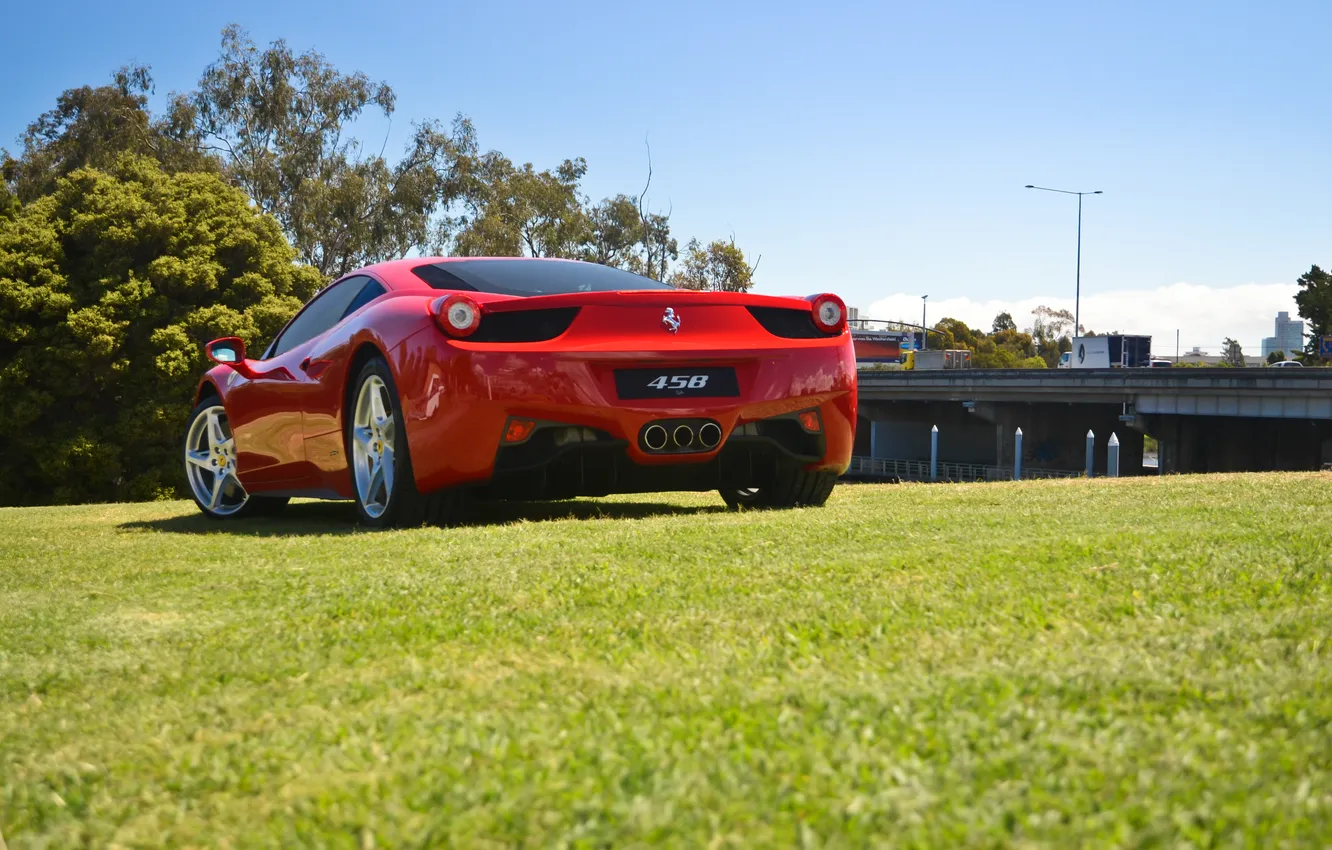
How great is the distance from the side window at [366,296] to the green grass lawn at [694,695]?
88.4 inches

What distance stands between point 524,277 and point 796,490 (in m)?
1.89

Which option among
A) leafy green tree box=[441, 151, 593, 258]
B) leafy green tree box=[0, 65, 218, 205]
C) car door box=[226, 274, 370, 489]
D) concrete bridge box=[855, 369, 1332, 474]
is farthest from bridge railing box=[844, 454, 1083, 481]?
car door box=[226, 274, 370, 489]

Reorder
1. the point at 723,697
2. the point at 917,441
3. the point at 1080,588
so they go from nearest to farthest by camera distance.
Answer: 1. the point at 723,697
2. the point at 1080,588
3. the point at 917,441

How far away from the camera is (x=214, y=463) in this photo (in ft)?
27.9

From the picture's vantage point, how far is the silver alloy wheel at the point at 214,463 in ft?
27.5

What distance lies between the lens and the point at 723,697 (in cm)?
246

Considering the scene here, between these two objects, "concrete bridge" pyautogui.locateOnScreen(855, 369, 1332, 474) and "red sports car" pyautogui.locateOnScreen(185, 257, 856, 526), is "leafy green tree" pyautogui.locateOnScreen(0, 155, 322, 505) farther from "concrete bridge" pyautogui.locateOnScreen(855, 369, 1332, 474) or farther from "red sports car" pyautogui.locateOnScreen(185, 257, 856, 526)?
"concrete bridge" pyautogui.locateOnScreen(855, 369, 1332, 474)

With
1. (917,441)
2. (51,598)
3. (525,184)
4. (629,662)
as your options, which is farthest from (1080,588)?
(917,441)

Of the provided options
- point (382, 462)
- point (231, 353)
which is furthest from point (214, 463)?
point (382, 462)

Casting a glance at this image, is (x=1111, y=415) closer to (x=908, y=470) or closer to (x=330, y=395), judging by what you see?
(x=908, y=470)

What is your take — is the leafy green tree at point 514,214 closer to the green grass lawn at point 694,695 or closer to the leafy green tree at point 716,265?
the leafy green tree at point 716,265

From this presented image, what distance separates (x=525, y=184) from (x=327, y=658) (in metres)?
53.1

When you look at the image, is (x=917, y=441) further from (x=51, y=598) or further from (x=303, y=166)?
(x=51, y=598)

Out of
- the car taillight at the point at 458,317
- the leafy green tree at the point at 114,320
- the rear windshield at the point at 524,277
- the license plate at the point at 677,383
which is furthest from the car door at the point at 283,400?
the leafy green tree at the point at 114,320
